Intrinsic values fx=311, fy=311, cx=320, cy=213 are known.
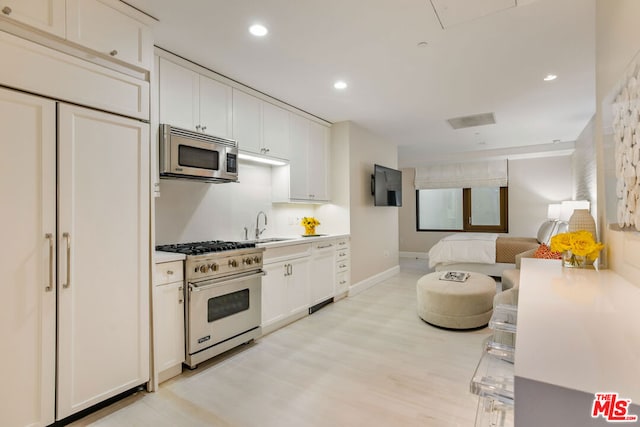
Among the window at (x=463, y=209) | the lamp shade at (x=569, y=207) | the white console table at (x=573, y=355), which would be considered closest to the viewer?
the white console table at (x=573, y=355)

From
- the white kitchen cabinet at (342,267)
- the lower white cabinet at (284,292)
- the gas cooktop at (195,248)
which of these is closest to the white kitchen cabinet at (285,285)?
the lower white cabinet at (284,292)

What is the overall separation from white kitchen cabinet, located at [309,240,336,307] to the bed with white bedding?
252 centimetres

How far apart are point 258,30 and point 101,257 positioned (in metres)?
1.93

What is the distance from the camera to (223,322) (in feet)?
8.72

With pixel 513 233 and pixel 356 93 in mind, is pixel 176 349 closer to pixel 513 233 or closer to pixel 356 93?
pixel 356 93

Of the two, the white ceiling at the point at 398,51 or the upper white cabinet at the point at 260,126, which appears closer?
the white ceiling at the point at 398,51

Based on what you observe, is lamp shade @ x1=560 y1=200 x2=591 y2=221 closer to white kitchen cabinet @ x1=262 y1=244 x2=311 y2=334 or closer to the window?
the window

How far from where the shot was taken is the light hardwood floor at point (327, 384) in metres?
1.89

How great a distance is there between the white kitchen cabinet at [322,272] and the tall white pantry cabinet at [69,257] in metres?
2.05

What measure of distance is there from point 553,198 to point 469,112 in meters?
4.08

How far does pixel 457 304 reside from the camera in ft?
10.7

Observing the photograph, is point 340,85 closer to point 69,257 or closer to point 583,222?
point 583,222

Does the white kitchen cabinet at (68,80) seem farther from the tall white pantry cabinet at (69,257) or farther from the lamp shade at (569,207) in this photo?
the lamp shade at (569,207)

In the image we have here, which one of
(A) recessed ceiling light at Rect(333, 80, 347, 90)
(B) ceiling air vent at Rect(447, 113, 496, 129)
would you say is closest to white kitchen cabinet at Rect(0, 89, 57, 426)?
(A) recessed ceiling light at Rect(333, 80, 347, 90)
